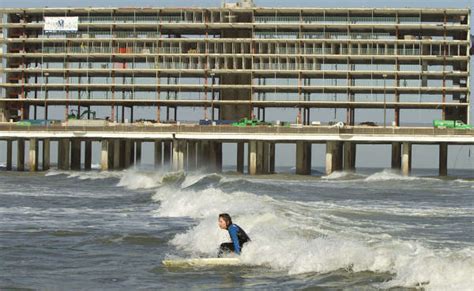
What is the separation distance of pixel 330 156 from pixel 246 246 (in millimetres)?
85261

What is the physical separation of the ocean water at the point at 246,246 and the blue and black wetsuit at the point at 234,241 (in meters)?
0.22

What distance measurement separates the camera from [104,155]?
115m

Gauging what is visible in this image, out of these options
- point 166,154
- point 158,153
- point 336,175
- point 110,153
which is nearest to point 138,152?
point 166,154

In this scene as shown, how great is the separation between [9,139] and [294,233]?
97.5 meters

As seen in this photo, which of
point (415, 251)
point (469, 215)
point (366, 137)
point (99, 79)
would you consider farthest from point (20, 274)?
point (99, 79)

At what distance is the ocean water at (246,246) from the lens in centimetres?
2198

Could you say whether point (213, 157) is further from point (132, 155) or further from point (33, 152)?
point (33, 152)

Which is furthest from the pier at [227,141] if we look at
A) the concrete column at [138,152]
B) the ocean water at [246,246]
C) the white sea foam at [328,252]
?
the white sea foam at [328,252]

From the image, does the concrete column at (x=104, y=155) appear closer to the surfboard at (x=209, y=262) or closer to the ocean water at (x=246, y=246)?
the ocean water at (x=246, y=246)

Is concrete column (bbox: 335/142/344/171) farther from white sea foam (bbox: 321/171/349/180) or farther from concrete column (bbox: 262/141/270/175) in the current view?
concrete column (bbox: 262/141/270/175)

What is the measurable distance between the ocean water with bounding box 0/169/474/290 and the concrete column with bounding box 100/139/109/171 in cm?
6012

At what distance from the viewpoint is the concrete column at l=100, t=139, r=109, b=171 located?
376ft

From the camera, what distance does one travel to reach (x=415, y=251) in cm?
2448

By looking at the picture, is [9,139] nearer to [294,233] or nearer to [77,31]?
[77,31]
